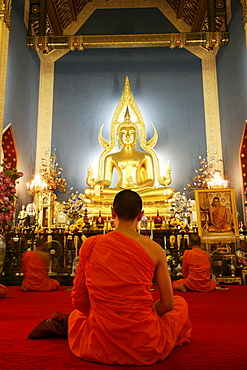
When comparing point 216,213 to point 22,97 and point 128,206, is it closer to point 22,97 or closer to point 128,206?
point 128,206

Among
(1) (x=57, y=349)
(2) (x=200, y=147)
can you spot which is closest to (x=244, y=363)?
(1) (x=57, y=349)

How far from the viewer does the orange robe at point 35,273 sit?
4211 mm

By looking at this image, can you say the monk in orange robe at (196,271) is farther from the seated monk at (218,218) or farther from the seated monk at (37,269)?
the seated monk at (37,269)

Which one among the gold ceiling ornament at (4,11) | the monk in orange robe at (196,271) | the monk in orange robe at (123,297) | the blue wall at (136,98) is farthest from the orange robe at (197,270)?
the blue wall at (136,98)

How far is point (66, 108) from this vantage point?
10.3 m

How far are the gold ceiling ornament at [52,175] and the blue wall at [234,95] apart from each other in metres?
4.04

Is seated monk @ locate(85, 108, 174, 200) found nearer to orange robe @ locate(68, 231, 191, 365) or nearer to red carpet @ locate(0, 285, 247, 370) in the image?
red carpet @ locate(0, 285, 247, 370)

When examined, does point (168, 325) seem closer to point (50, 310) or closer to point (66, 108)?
point (50, 310)

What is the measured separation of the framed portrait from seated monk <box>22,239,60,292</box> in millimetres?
2348

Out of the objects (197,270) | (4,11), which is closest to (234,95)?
(4,11)

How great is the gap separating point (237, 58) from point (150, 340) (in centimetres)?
805

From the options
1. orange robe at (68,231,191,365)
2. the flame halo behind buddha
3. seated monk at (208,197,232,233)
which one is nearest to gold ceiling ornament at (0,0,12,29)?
the flame halo behind buddha

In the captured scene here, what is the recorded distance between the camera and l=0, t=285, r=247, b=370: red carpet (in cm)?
150

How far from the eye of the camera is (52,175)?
9.27 meters
